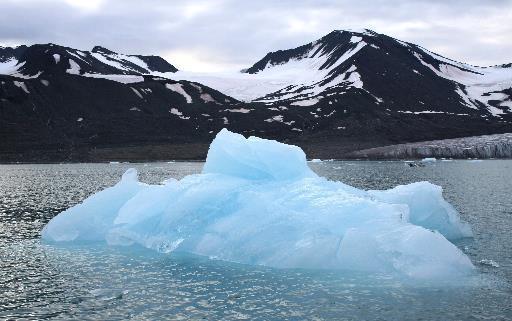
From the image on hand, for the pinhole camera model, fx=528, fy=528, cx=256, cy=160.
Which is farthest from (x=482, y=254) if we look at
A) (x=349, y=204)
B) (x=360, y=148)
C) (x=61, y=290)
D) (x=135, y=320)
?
(x=360, y=148)

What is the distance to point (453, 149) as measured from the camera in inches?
→ 6855

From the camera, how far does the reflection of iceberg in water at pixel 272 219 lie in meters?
24.1

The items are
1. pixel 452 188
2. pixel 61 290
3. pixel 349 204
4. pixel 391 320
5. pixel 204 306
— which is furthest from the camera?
pixel 452 188

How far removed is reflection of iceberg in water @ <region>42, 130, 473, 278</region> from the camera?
2411 centimetres

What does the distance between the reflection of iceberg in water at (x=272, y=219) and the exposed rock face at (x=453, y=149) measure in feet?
465

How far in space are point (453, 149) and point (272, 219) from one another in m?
160

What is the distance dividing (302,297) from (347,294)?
5.94 feet

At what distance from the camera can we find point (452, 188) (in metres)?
70.8

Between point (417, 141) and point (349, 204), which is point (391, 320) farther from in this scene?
point (417, 141)

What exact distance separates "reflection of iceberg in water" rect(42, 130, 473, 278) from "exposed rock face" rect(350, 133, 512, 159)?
14171 cm

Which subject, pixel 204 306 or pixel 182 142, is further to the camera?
pixel 182 142

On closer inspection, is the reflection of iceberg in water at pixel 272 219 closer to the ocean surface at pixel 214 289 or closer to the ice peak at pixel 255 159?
the ice peak at pixel 255 159

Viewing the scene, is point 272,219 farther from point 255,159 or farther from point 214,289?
point 255,159

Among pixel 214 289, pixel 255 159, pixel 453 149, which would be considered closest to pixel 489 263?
pixel 214 289
